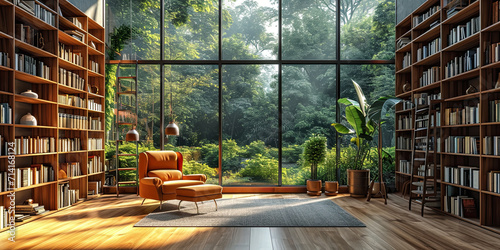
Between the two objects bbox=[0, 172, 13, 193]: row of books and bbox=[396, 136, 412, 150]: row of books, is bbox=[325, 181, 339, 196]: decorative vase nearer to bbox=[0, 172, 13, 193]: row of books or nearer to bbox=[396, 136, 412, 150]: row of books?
bbox=[396, 136, 412, 150]: row of books

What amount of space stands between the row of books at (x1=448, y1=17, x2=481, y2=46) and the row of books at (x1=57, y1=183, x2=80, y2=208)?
20.8ft

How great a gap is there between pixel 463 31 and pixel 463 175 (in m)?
1.99

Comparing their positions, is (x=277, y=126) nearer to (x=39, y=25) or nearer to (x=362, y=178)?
(x=362, y=178)

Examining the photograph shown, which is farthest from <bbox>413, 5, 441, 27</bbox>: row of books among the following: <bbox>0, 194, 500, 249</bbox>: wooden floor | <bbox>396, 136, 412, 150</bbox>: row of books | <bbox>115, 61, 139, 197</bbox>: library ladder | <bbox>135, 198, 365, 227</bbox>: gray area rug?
<bbox>115, 61, 139, 197</bbox>: library ladder

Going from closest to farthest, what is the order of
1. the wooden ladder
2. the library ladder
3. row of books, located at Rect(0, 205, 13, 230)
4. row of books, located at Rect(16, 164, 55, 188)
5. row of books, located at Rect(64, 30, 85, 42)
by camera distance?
row of books, located at Rect(0, 205, 13, 230), row of books, located at Rect(16, 164, 55, 188), the wooden ladder, row of books, located at Rect(64, 30, 85, 42), the library ladder

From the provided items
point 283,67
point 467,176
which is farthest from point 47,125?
point 467,176

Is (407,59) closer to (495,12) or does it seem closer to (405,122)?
(405,122)

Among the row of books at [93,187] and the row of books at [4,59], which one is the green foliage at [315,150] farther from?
the row of books at [4,59]

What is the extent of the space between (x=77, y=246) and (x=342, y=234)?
280cm

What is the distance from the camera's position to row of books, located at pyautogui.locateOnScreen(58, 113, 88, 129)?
5.36 m

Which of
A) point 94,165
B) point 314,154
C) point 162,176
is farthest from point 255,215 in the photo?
point 94,165

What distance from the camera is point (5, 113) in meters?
4.05

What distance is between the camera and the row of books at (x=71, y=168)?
5.48 metres

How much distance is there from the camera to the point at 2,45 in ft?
13.5
